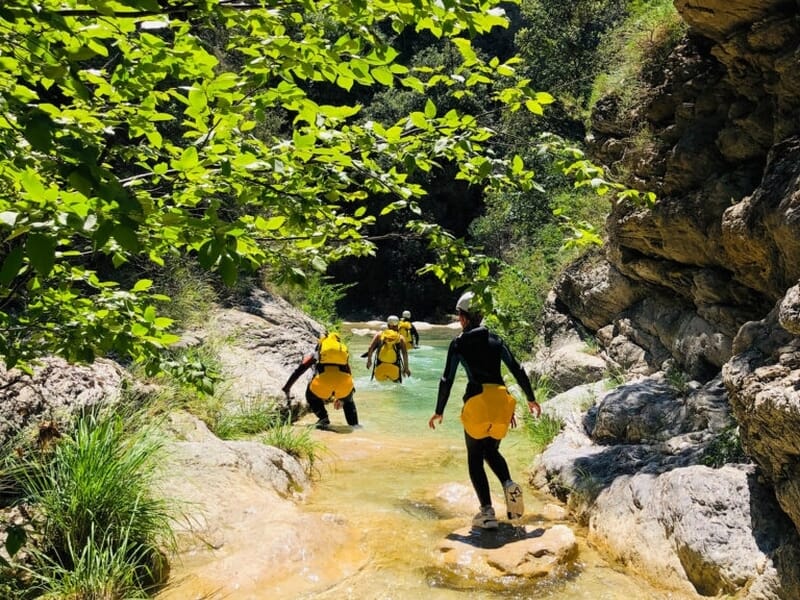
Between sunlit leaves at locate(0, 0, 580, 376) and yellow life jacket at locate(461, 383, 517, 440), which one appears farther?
yellow life jacket at locate(461, 383, 517, 440)

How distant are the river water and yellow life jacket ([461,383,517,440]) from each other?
0.78m

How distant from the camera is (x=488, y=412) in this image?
4801 mm

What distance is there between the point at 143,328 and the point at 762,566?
12.1ft

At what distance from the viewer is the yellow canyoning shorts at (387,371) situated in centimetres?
1102

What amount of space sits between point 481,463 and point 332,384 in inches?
149

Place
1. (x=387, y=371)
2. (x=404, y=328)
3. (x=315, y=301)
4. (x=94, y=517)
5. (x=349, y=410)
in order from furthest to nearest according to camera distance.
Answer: (x=315, y=301) < (x=404, y=328) < (x=387, y=371) < (x=349, y=410) < (x=94, y=517)

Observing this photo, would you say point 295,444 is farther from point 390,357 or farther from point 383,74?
point 383,74

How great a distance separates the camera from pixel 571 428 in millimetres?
7277

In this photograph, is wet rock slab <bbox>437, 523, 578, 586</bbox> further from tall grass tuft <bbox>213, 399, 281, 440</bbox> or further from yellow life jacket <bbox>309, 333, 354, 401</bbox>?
yellow life jacket <bbox>309, 333, 354, 401</bbox>

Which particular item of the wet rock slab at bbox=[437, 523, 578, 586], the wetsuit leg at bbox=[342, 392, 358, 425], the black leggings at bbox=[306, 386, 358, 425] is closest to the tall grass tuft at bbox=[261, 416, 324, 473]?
the black leggings at bbox=[306, 386, 358, 425]

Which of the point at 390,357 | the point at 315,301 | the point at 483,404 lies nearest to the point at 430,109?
the point at 483,404


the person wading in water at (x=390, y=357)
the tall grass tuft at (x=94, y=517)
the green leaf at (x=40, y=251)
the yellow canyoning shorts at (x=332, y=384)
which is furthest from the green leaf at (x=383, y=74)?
the person wading in water at (x=390, y=357)

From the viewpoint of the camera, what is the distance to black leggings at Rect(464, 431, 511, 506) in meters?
4.84

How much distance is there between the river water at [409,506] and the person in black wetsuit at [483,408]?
1.19ft
